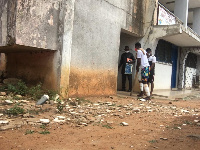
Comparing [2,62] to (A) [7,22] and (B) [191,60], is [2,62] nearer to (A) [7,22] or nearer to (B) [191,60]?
(A) [7,22]

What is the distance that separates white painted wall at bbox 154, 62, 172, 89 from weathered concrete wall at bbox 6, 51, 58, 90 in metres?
5.63

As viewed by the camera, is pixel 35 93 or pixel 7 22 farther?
pixel 35 93

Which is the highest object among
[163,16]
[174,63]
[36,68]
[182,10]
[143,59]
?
Result: [182,10]

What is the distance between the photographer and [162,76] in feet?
31.1

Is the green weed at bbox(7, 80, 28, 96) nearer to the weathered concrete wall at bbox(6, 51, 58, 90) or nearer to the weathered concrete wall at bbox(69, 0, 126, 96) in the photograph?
the weathered concrete wall at bbox(6, 51, 58, 90)

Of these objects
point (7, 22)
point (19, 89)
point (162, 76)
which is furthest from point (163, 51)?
point (7, 22)

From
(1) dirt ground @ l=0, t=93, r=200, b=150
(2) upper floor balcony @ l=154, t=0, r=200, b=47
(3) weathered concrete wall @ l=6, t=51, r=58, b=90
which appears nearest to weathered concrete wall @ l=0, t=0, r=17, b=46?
(3) weathered concrete wall @ l=6, t=51, r=58, b=90

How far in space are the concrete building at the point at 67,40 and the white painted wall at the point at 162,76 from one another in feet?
6.69

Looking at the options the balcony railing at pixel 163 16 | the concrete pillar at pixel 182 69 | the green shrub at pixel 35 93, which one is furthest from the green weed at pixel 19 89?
the concrete pillar at pixel 182 69

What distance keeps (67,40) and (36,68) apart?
43.5 inches

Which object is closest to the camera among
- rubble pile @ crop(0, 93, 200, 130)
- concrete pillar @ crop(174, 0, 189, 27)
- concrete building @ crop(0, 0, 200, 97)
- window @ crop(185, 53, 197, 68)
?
rubble pile @ crop(0, 93, 200, 130)

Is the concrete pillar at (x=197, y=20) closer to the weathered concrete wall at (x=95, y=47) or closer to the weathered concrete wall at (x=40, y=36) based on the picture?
the weathered concrete wall at (x=95, y=47)

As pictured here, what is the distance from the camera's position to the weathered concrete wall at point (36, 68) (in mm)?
4621

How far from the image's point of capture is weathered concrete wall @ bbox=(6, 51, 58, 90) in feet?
15.2
